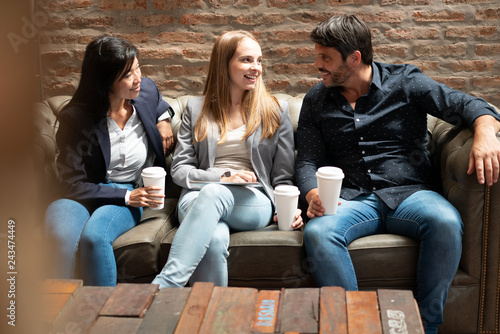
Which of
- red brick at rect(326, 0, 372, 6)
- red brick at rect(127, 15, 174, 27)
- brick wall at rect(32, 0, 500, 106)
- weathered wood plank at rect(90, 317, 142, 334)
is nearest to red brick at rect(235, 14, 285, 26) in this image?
brick wall at rect(32, 0, 500, 106)

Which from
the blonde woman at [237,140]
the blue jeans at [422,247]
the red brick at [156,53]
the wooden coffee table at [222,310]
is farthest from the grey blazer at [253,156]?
the wooden coffee table at [222,310]

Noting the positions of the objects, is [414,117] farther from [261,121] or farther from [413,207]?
[261,121]

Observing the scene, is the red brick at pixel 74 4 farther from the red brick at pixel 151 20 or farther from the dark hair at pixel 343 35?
the dark hair at pixel 343 35

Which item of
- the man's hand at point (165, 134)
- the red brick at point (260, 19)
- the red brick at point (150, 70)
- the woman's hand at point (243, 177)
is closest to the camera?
the woman's hand at point (243, 177)

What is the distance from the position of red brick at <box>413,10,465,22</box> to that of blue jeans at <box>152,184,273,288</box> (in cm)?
134

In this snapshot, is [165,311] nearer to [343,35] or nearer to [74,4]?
[343,35]

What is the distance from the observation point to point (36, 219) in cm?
23

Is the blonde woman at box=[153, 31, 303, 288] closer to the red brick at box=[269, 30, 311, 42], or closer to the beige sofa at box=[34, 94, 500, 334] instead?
the beige sofa at box=[34, 94, 500, 334]

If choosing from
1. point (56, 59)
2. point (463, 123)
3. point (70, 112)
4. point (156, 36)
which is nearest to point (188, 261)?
point (70, 112)

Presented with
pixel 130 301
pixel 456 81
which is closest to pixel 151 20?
pixel 456 81

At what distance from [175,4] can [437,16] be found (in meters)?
1.33

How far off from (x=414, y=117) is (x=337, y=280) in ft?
2.47

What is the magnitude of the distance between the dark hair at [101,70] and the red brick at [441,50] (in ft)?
4.79

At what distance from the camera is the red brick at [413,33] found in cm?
268
